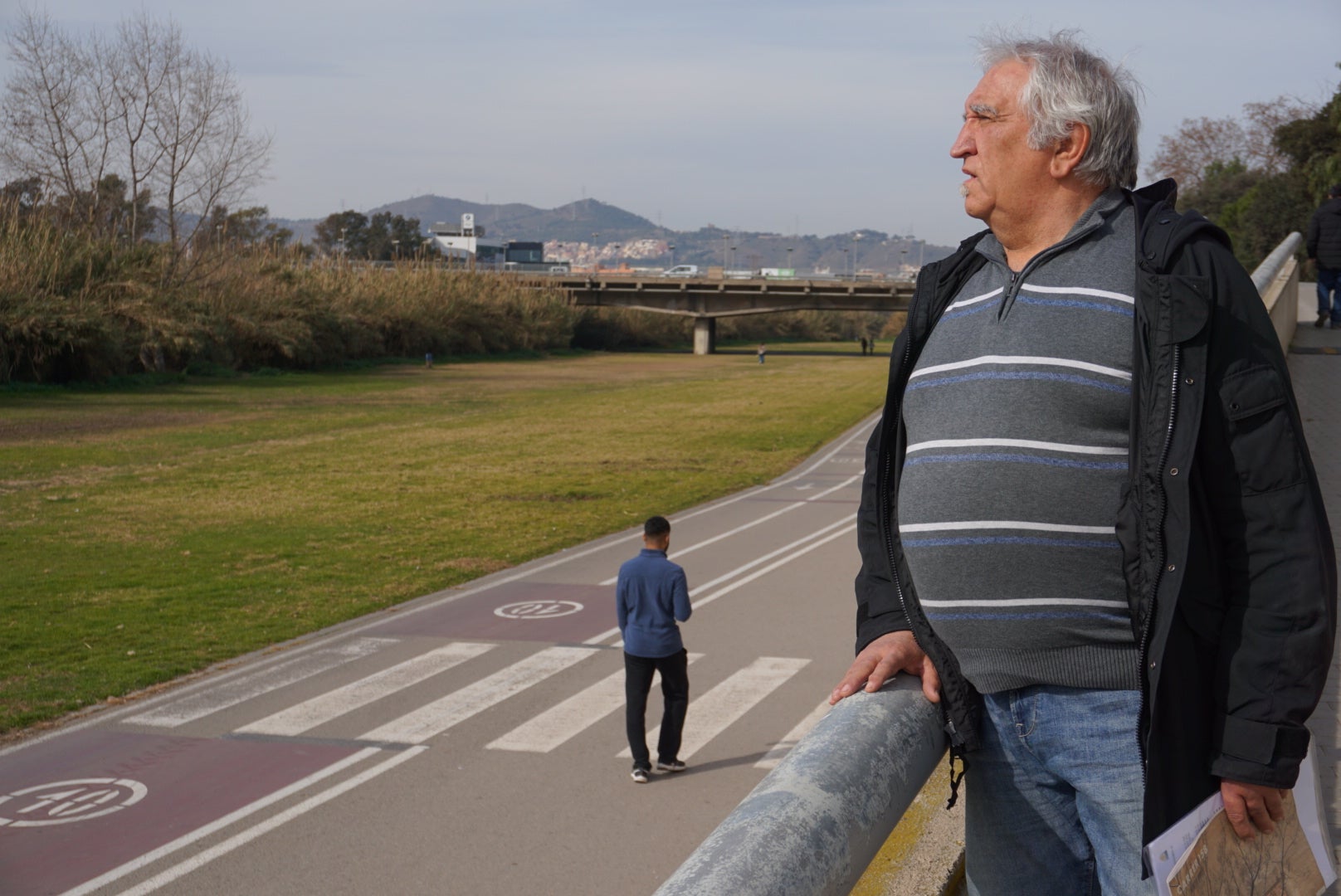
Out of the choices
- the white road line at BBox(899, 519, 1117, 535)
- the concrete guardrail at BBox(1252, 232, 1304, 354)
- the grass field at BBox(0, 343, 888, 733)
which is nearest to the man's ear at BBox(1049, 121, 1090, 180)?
the white road line at BBox(899, 519, 1117, 535)

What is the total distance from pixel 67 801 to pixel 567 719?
4195 millimetres

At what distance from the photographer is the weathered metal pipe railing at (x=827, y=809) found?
1.78 metres

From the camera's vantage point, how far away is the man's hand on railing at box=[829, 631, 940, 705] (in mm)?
2639

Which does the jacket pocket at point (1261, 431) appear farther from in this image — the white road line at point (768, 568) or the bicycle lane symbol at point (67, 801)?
the white road line at point (768, 568)

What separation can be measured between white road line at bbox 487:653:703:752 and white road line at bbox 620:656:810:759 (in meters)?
0.58

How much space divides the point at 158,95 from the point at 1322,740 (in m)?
61.1

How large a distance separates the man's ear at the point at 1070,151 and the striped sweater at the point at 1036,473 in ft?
0.31

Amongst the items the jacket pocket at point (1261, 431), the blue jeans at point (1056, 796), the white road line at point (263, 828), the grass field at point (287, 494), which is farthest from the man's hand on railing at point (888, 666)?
the grass field at point (287, 494)

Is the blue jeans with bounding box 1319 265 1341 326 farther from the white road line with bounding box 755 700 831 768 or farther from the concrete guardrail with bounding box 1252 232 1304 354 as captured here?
the white road line with bounding box 755 700 831 768

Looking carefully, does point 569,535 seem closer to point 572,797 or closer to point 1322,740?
point 572,797

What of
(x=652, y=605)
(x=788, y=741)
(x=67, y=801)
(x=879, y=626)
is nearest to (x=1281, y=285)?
(x=788, y=741)

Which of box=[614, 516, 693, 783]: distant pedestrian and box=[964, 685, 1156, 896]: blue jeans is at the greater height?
box=[964, 685, 1156, 896]: blue jeans

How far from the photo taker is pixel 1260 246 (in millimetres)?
37750

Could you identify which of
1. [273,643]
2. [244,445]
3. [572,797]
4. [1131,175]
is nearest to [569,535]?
[273,643]
